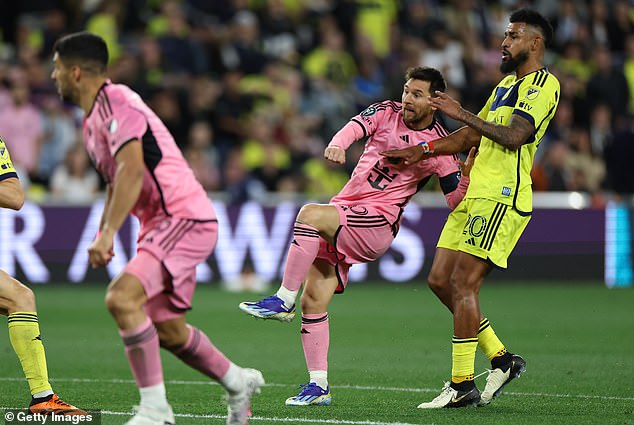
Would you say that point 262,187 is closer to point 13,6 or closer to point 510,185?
point 13,6

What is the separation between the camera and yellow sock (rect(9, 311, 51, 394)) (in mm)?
7414

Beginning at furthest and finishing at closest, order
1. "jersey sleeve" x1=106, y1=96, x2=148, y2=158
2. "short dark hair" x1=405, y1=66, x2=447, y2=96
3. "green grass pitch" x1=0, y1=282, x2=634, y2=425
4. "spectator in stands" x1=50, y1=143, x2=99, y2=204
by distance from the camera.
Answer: "spectator in stands" x1=50, y1=143, x2=99, y2=204
"short dark hair" x1=405, y1=66, x2=447, y2=96
"green grass pitch" x1=0, y1=282, x2=634, y2=425
"jersey sleeve" x1=106, y1=96, x2=148, y2=158

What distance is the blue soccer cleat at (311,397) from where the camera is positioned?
7.94 m

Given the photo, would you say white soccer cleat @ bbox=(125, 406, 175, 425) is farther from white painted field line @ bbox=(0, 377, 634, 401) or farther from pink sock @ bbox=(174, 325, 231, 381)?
white painted field line @ bbox=(0, 377, 634, 401)

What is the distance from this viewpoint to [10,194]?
7.57 m

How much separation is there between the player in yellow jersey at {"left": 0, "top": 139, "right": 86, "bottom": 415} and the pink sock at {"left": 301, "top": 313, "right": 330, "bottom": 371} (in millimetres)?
1766

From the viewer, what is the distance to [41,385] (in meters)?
7.40

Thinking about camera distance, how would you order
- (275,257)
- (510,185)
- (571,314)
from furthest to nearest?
(275,257)
(571,314)
(510,185)

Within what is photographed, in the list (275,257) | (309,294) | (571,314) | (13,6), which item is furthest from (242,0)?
(309,294)

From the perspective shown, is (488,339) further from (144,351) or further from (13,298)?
(13,298)

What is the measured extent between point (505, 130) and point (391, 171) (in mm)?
965

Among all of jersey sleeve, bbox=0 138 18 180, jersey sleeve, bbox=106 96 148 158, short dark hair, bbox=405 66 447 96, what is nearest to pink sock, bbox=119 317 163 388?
jersey sleeve, bbox=106 96 148 158

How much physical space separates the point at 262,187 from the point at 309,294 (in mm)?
9575

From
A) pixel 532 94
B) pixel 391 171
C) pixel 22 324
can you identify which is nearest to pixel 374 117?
pixel 391 171
